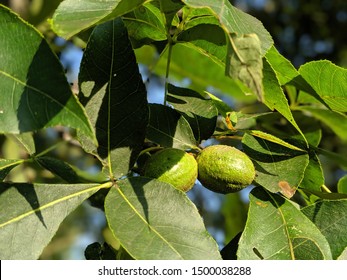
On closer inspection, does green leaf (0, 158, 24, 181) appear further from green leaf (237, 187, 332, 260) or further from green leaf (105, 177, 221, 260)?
green leaf (237, 187, 332, 260)

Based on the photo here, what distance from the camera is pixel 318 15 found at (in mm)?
5328

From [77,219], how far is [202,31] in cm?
451

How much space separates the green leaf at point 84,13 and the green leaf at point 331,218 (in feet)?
1.95

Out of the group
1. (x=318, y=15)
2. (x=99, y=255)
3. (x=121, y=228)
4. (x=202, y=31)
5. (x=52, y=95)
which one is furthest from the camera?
(x=318, y=15)

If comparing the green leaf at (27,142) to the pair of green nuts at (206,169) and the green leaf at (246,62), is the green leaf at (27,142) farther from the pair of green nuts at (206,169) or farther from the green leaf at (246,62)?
the green leaf at (246,62)

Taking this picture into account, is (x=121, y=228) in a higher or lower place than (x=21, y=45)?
lower

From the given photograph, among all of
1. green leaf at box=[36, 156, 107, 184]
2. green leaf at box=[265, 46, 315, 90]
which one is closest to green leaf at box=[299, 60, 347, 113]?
green leaf at box=[265, 46, 315, 90]

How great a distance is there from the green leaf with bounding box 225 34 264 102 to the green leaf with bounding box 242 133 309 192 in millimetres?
353

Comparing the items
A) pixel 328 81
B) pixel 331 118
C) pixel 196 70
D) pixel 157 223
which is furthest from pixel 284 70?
pixel 196 70

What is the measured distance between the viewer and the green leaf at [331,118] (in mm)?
1896

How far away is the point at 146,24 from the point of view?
130 cm

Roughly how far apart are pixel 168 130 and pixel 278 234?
32 centimetres

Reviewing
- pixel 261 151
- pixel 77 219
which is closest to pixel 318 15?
pixel 77 219

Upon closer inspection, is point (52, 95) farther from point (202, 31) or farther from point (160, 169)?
point (202, 31)
